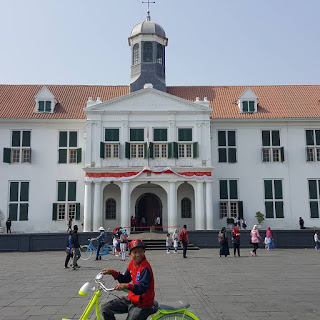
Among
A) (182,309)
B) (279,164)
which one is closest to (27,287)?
(182,309)

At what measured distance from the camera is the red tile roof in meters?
29.6

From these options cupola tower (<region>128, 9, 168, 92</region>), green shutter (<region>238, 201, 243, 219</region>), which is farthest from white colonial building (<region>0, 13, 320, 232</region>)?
cupola tower (<region>128, 9, 168, 92</region>)

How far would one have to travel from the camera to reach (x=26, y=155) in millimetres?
28812

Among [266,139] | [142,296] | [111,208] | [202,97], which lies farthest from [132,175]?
[142,296]

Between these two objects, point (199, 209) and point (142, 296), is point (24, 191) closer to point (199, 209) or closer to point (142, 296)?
point (199, 209)

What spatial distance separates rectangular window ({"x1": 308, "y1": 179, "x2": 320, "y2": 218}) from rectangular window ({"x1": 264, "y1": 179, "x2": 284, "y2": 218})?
2.36 m

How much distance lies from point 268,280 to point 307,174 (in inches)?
787

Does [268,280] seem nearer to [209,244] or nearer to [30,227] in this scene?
[209,244]

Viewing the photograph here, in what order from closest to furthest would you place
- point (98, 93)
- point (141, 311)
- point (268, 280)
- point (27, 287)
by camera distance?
point (141, 311) → point (27, 287) → point (268, 280) → point (98, 93)

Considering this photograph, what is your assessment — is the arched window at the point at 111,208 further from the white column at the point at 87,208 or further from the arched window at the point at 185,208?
the arched window at the point at 185,208

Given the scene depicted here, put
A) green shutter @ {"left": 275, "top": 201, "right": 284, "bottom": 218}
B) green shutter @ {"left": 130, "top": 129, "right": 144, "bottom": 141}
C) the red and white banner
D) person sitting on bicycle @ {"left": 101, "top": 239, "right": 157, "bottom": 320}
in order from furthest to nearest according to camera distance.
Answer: green shutter @ {"left": 275, "top": 201, "right": 284, "bottom": 218}
green shutter @ {"left": 130, "top": 129, "right": 144, "bottom": 141}
the red and white banner
person sitting on bicycle @ {"left": 101, "top": 239, "right": 157, "bottom": 320}

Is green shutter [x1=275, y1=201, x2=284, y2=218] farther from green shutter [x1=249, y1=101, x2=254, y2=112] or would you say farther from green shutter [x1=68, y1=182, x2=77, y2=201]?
green shutter [x1=68, y1=182, x2=77, y2=201]

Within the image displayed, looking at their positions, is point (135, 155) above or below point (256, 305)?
above

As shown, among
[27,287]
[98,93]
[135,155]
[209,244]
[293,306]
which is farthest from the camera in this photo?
[98,93]
